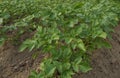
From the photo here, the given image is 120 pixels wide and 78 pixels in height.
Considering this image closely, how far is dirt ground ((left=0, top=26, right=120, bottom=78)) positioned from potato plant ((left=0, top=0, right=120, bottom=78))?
4.9 inches

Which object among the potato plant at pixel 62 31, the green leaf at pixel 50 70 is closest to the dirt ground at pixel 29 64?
the potato plant at pixel 62 31

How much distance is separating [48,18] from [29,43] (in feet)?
1.36

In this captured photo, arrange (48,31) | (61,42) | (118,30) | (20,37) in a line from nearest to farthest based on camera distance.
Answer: (48,31), (61,42), (20,37), (118,30)

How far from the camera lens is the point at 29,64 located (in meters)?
2.54

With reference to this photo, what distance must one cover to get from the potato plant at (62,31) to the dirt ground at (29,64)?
4.9 inches

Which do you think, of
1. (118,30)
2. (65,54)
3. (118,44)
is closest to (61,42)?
(65,54)

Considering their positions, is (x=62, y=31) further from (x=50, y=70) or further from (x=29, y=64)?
(x=50, y=70)

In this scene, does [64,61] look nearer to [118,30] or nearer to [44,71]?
[44,71]

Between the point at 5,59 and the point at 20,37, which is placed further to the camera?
the point at 20,37

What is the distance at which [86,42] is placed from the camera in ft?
7.97

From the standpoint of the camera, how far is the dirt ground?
248 cm

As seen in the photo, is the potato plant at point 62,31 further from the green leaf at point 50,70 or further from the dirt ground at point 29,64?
the dirt ground at point 29,64

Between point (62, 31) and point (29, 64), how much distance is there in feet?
1.40

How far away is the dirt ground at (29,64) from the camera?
2482mm
